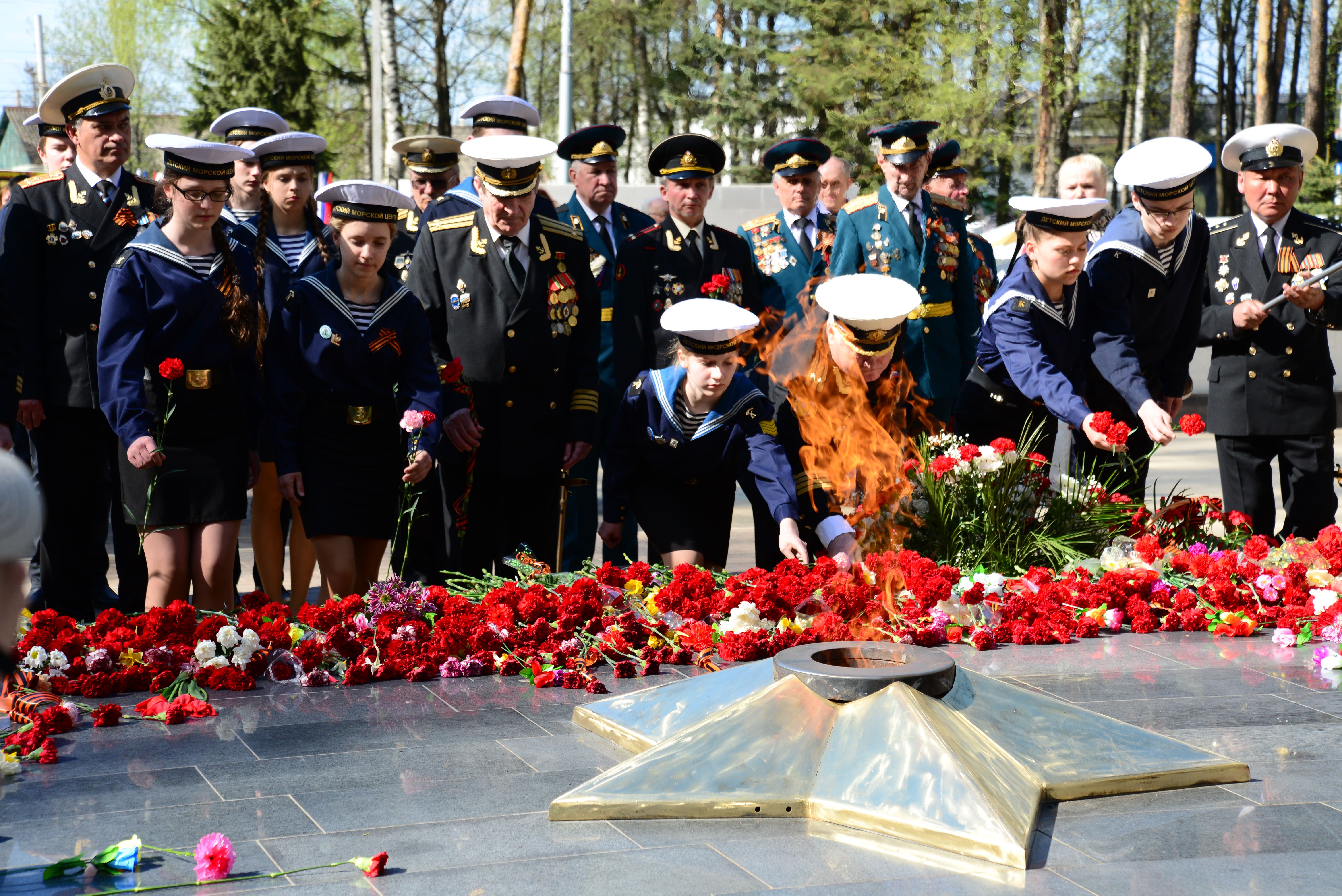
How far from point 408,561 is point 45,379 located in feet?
5.82

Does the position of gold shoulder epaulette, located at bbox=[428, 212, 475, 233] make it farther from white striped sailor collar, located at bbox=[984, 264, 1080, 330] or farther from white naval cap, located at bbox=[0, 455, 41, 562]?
white naval cap, located at bbox=[0, 455, 41, 562]

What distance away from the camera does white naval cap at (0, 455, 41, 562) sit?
162 centimetres

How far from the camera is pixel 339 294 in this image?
17.8ft

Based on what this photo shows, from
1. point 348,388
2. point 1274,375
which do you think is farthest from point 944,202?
point 348,388

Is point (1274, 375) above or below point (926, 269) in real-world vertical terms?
below

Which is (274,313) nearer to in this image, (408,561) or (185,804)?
(408,561)

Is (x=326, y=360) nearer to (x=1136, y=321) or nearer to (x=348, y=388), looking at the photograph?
(x=348, y=388)

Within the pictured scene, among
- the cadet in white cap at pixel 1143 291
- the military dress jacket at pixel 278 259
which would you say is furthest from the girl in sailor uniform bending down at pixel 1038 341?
the military dress jacket at pixel 278 259

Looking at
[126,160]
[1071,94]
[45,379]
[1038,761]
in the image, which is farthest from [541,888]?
[1071,94]

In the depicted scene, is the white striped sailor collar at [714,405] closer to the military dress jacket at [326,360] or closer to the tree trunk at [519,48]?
the military dress jacket at [326,360]

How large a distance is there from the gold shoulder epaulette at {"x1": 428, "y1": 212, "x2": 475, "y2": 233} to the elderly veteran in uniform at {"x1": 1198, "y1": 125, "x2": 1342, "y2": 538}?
360cm

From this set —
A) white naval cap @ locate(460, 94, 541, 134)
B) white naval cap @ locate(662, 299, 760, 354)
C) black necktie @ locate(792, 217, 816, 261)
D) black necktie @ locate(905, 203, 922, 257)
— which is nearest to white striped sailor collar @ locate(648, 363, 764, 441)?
white naval cap @ locate(662, 299, 760, 354)

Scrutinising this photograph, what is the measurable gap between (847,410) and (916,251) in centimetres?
221

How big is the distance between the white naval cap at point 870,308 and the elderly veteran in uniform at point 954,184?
3.21 metres
